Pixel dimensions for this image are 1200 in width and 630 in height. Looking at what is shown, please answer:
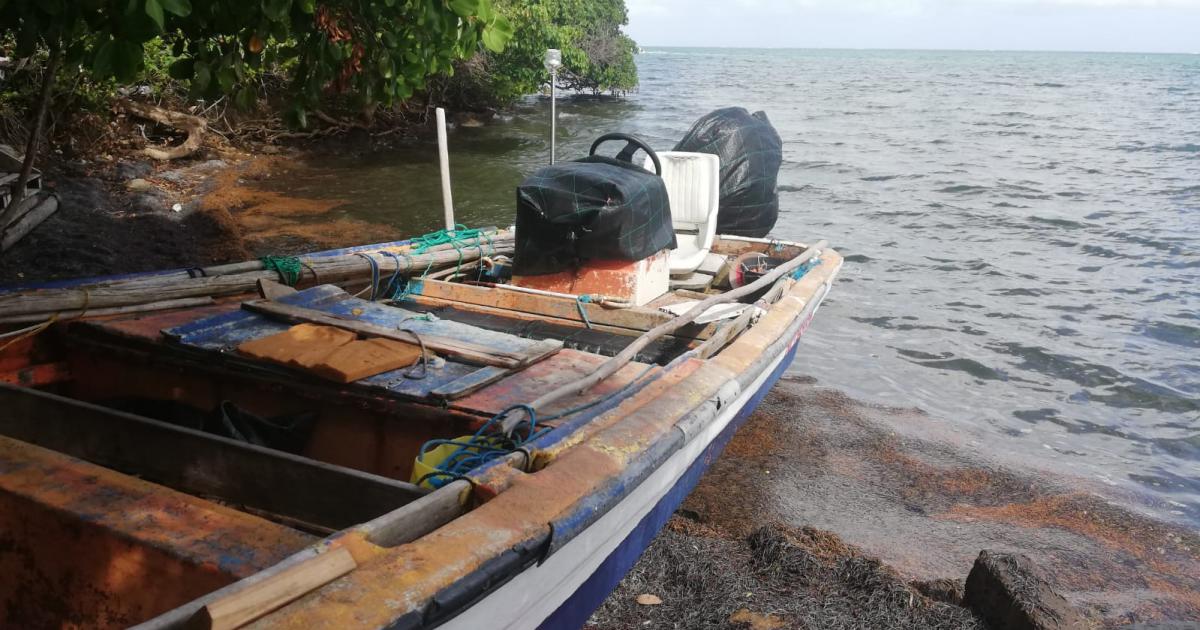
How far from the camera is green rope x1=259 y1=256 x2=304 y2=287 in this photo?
509cm

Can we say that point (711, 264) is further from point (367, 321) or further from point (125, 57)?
point (125, 57)

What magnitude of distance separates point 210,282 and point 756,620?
11.0ft

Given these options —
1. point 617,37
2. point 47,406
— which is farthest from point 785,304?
point 617,37

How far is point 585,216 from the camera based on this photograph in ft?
17.7

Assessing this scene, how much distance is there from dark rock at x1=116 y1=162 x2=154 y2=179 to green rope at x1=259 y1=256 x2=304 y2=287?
351 inches

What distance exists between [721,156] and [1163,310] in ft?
21.2

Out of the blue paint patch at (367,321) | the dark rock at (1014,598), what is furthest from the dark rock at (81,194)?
the dark rock at (1014,598)

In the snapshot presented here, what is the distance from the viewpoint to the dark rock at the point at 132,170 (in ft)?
40.7

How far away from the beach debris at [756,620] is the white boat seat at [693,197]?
151 inches

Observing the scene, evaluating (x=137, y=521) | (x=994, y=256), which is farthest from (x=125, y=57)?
(x=994, y=256)

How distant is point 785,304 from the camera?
18.5ft

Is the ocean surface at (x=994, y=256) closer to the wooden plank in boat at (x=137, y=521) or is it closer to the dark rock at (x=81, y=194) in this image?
the dark rock at (x=81, y=194)

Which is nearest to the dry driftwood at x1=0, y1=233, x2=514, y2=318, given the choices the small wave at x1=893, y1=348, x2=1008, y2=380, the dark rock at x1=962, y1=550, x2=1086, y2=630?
the dark rock at x1=962, y1=550, x2=1086, y2=630

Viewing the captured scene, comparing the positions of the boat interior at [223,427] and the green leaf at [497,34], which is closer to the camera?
the boat interior at [223,427]
